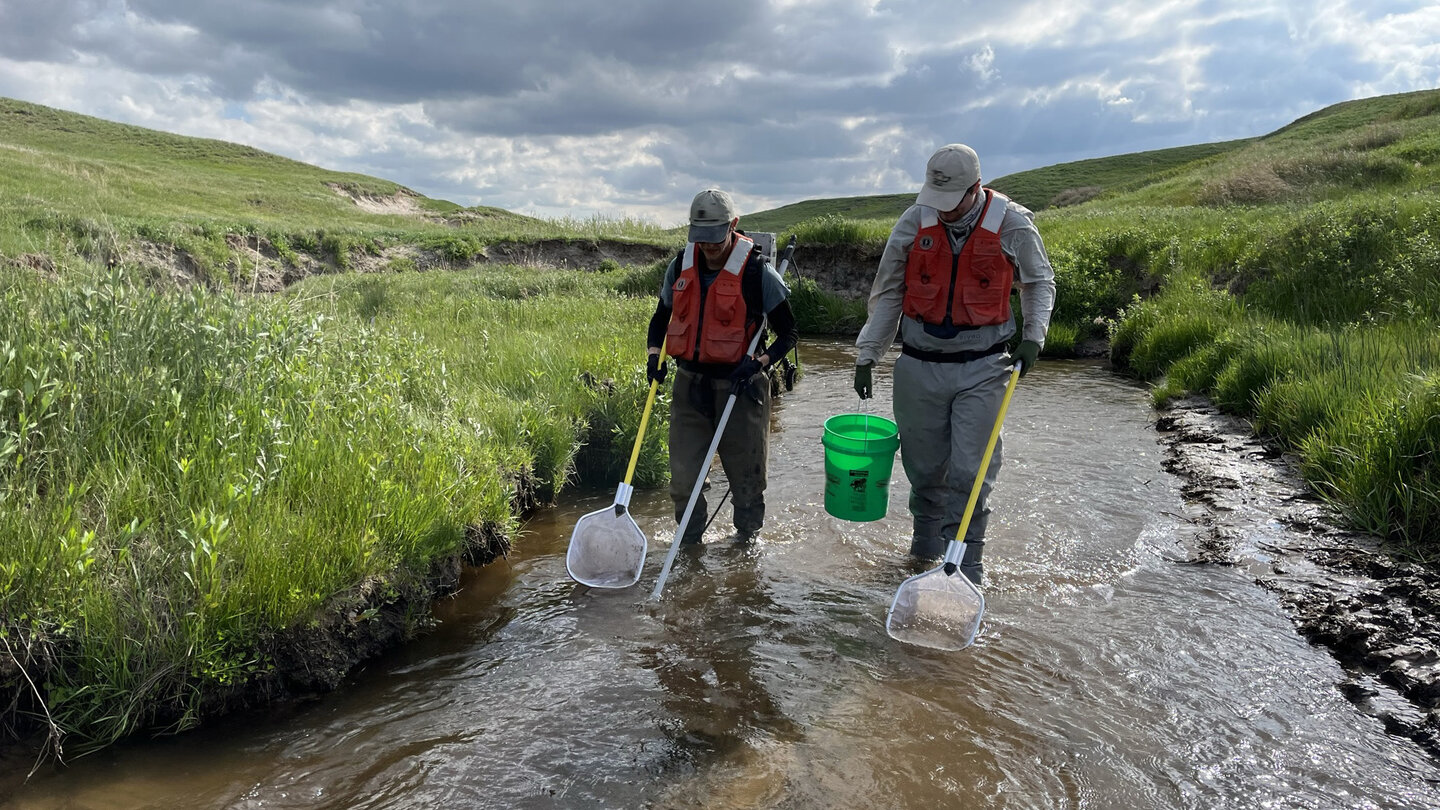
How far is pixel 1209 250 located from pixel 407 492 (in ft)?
51.1

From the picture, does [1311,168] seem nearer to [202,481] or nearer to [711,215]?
[711,215]

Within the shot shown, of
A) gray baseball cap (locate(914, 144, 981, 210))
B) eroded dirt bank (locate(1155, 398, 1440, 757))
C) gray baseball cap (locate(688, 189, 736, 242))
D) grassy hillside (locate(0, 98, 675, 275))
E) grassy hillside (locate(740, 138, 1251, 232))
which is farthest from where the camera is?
grassy hillside (locate(740, 138, 1251, 232))

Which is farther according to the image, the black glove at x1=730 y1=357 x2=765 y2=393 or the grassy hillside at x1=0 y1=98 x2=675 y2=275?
the grassy hillside at x1=0 y1=98 x2=675 y2=275

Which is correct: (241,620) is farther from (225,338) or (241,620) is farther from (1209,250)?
(1209,250)

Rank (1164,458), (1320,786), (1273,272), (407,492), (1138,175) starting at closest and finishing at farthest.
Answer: (1320,786)
(407,492)
(1164,458)
(1273,272)
(1138,175)

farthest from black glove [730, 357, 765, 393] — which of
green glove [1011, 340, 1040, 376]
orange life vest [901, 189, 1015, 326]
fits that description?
green glove [1011, 340, 1040, 376]

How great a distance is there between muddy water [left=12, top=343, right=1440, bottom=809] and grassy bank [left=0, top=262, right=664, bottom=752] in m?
0.41

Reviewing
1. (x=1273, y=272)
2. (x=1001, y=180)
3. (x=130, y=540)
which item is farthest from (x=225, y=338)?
(x=1001, y=180)

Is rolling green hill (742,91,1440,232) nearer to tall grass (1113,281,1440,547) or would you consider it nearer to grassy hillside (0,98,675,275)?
tall grass (1113,281,1440,547)

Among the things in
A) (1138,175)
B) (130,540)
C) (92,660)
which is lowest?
(92,660)

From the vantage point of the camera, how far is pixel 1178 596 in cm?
539

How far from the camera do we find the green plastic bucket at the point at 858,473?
5.44 m

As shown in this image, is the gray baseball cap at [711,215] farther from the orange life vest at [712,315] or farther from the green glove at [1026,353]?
the green glove at [1026,353]

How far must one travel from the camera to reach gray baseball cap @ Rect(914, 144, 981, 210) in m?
4.84
